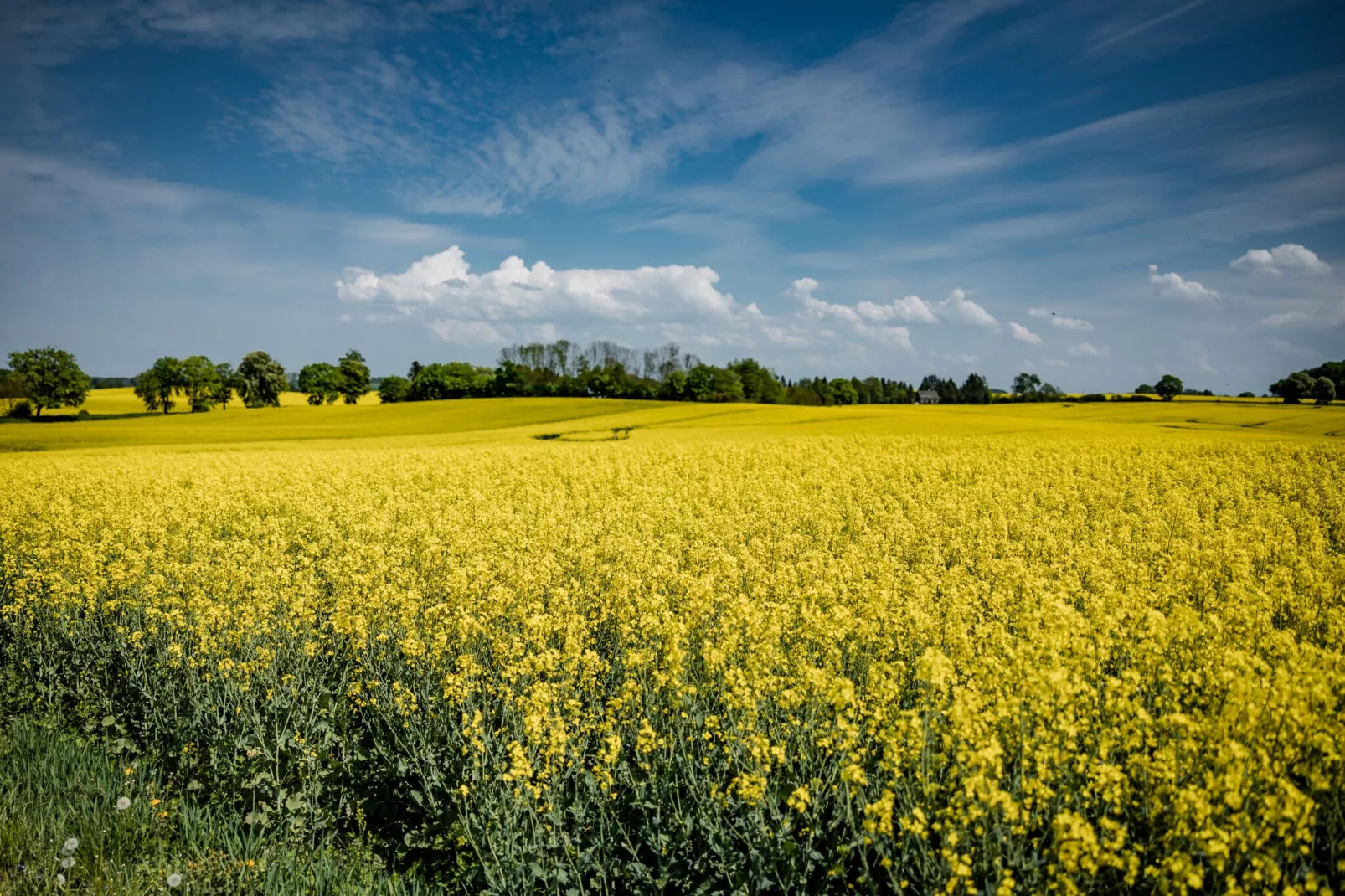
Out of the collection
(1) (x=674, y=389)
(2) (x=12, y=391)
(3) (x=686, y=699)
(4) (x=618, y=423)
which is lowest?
(3) (x=686, y=699)

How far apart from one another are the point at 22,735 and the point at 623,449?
2213 centimetres

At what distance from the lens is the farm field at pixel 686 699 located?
4047 mm

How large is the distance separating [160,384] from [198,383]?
3700 millimetres

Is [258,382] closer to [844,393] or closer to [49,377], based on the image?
[49,377]

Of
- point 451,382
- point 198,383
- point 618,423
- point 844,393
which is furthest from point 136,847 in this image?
point 844,393

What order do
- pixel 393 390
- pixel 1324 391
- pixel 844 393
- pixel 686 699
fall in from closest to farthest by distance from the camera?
pixel 686 699, pixel 1324 391, pixel 393 390, pixel 844 393

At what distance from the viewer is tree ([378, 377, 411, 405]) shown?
110875mm

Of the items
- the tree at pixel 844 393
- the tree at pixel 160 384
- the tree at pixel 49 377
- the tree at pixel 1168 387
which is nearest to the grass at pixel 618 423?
the tree at pixel 49 377

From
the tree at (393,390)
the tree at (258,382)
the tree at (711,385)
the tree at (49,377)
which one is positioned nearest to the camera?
the tree at (49,377)

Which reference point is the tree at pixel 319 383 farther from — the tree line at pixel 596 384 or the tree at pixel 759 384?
the tree at pixel 759 384

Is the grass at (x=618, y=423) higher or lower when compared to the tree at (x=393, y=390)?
lower

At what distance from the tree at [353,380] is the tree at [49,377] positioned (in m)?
41.8

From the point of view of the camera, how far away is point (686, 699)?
5.10 meters

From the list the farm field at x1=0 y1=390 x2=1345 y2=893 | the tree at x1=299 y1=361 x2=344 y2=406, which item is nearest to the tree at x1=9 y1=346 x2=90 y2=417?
the tree at x1=299 y1=361 x2=344 y2=406
